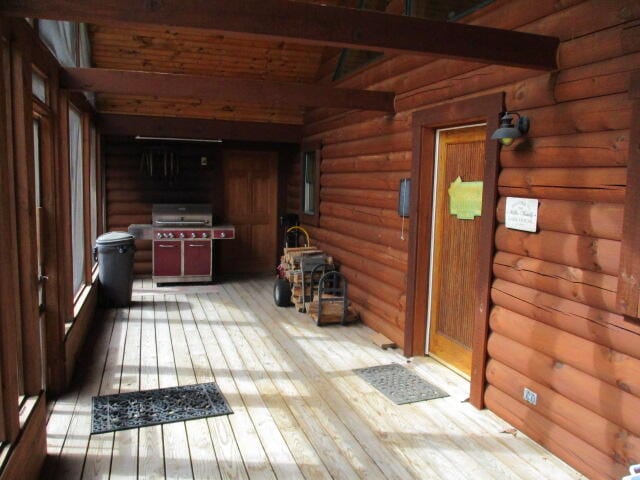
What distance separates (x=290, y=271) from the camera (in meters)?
6.88

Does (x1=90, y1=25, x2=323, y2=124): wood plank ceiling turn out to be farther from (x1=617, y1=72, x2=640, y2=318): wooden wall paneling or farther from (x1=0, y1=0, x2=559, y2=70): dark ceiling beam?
(x1=617, y1=72, x2=640, y2=318): wooden wall paneling

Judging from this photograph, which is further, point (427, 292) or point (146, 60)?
point (146, 60)

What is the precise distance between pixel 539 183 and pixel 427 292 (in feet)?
6.21

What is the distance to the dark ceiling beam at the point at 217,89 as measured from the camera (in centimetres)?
466

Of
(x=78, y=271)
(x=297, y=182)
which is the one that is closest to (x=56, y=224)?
(x=78, y=271)

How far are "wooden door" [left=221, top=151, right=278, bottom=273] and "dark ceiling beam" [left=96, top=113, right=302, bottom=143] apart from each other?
1.02m

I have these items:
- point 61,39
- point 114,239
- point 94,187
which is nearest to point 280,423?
point 61,39

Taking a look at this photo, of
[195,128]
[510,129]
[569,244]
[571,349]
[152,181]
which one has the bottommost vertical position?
[571,349]

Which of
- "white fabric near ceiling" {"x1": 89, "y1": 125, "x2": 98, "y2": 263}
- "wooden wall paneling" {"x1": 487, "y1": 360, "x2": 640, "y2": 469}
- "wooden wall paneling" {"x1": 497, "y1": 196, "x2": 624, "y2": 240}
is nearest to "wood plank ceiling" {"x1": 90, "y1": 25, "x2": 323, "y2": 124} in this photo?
"white fabric near ceiling" {"x1": 89, "y1": 125, "x2": 98, "y2": 263}

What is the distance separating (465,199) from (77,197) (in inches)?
155

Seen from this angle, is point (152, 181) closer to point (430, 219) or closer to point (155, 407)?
point (430, 219)

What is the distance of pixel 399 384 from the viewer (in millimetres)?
4398

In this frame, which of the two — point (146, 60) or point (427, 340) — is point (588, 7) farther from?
point (146, 60)

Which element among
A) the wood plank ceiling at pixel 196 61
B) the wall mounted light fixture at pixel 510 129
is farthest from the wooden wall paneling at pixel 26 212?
the wood plank ceiling at pixel 196 61
